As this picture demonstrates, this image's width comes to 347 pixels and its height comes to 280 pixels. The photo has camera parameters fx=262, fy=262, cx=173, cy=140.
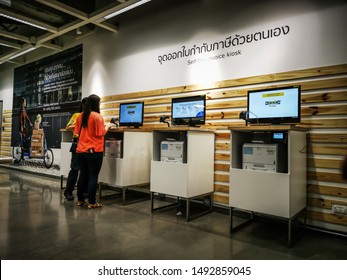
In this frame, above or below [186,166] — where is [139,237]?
below

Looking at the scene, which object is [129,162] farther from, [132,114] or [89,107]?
[89,107]

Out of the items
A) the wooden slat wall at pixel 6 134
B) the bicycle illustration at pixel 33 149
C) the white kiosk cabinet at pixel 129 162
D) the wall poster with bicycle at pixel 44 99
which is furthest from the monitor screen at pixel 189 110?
the wooden slat wall at pixel 6 134

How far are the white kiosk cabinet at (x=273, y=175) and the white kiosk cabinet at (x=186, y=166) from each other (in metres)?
0.56

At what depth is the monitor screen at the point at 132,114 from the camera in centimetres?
423

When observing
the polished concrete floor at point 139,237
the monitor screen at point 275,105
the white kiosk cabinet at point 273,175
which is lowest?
the polished concrete floor at point 139,237

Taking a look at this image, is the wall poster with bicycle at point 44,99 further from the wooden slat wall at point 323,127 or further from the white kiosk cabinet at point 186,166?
the wooden slat wall at point 323,127

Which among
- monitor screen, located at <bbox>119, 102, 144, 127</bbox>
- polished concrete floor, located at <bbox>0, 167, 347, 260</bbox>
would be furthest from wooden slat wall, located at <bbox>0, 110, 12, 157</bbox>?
monitor screen, located at <bbox>119, 102, 144, 127</bbox>

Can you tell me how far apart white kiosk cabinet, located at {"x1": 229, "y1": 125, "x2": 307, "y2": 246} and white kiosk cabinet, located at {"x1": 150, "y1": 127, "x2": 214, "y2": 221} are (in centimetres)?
56

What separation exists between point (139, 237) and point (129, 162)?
4.91ft

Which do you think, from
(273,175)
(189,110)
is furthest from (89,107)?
(273,175)

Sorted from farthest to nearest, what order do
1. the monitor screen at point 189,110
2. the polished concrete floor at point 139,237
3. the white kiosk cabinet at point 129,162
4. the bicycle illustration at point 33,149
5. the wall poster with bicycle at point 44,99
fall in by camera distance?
the bicycle illustration at point 33,149 → the wall poster with bicycle at point 44,99 → the white kiosk cabinet at point 129,162 → the monitor screen at point 189,110 → the polished concrete floor at point 139,237

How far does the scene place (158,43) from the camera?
14.8 feet

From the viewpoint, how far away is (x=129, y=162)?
3.90m

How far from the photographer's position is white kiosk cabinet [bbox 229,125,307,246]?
2424mm
